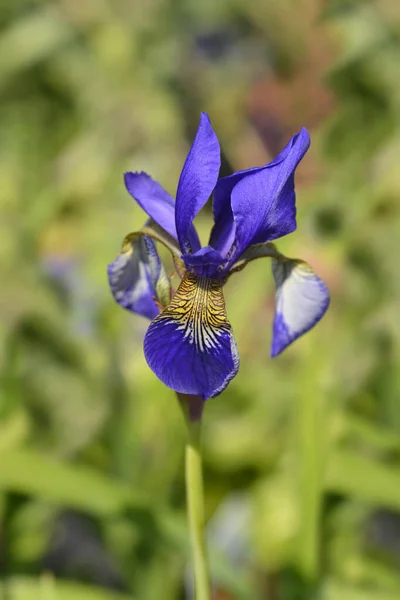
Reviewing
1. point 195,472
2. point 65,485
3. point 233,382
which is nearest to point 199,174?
point 195,472

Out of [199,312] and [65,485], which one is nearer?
[199,312]

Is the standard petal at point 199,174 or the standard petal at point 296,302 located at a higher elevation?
the standard petal at point 199,174

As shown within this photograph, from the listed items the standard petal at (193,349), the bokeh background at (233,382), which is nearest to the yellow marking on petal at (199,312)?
the standard petal at (193,349)

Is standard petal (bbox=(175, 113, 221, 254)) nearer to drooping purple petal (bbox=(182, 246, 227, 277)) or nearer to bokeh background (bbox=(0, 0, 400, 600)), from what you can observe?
drooping purple petal (bbox=(182, 246, 227, 277))

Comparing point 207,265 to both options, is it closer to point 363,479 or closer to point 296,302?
point 296,302

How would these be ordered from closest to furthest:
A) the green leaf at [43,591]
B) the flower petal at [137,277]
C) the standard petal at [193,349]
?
the standard petal at [193,349]
the flower petal at [137,277]
the green leaf at [43,591]

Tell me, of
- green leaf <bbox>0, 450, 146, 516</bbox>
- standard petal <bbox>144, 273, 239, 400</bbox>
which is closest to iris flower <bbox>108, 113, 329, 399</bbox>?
standard petal <bbox>144, 273, 239, 400</bbox>

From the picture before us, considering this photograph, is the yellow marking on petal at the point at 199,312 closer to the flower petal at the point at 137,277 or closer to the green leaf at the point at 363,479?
the flower petal at the point at 137,277
